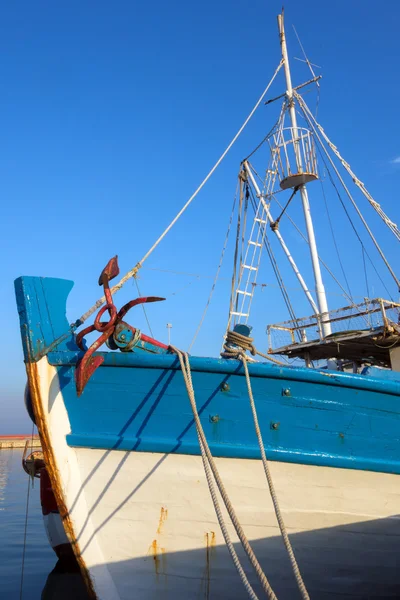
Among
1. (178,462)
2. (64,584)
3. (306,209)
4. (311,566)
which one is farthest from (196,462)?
(306,209)

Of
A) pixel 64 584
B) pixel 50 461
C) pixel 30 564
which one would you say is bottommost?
pixel 30 564

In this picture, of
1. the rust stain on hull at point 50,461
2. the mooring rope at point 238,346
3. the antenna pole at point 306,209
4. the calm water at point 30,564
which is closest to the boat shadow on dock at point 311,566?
the rust stain on hull at point 50,461

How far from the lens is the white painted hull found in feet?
15.9

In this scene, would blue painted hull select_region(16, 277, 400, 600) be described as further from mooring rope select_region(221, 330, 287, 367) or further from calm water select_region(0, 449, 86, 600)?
calm water select_region(0, 449, 86, 600)

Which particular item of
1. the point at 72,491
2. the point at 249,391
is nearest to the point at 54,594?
the point at 72,491

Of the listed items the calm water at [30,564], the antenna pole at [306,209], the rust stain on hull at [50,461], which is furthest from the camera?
the antenna pole at [306,209]

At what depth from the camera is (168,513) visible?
486 cm

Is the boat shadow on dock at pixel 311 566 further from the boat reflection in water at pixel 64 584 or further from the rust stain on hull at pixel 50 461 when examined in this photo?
the boat reflection in water at pixel 64 584

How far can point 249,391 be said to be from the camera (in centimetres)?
456

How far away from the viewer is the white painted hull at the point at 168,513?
4.84m

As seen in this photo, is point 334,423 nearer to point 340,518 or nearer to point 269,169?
point 340,518

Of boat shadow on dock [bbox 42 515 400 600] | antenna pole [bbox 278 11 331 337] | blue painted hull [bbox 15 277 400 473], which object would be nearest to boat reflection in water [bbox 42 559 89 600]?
boat shadow on dock [bbox 42 515 400 600]

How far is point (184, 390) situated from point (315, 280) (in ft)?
23.6

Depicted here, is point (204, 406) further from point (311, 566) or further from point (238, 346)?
point (311, 566)
